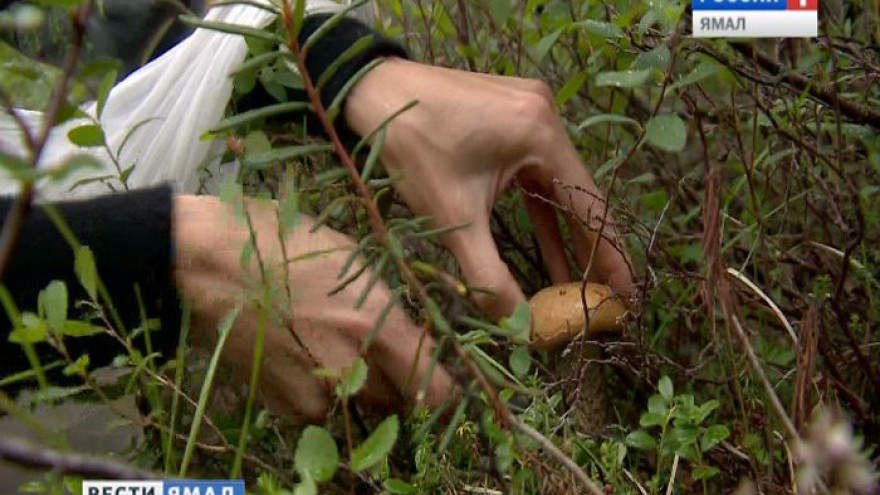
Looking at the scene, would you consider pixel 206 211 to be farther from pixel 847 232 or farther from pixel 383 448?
pixel 847 232

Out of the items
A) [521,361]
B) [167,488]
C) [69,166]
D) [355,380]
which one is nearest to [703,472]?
[521,361]

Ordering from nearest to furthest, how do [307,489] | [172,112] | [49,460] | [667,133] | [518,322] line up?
1. [49,460]
2. [307,489]
3. [518,322]
4. [667,133]
5. [172,112]

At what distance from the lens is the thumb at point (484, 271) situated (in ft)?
3.05

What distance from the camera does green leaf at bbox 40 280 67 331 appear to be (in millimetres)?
764

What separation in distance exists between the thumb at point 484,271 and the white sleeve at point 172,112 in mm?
285

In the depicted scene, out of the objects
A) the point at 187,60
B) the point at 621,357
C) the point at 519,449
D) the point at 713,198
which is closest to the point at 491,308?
the point at 621,357

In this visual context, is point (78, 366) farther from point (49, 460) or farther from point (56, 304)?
point (49, 460)

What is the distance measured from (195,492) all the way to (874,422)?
0.62 meters

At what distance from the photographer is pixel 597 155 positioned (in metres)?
1.42

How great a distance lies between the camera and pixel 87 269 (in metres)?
0.80

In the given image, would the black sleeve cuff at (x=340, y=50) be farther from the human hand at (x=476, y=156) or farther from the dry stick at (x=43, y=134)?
the dry stick at (x=43, y=134)

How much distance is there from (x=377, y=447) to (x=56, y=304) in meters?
0.28

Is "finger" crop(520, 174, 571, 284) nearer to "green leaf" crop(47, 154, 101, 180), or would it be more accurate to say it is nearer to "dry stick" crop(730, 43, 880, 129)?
"dry stick" crop(730, 43, 880, 129)

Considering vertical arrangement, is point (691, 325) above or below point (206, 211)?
below
